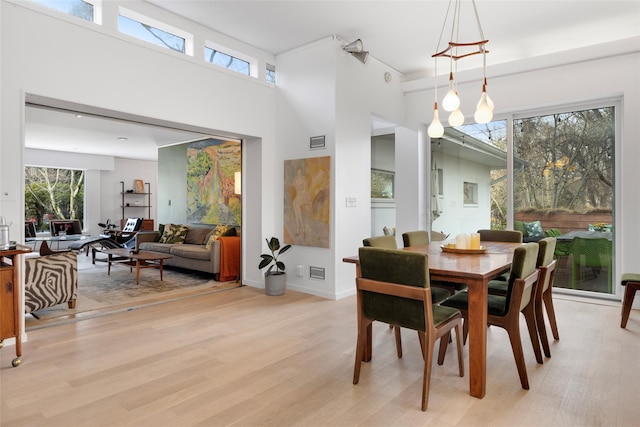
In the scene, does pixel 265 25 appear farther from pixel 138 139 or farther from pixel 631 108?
pixel 138 139

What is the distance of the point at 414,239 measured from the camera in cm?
364

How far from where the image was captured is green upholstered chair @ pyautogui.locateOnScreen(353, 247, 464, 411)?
2109 millimetres

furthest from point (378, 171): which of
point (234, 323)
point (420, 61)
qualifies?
point (234, 323)

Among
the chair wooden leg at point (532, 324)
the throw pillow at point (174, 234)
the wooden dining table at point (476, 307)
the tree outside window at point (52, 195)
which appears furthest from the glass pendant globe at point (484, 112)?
the tree outside window at point (52, 195)

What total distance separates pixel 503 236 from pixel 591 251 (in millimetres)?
1547

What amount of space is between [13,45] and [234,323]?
291 centimetres

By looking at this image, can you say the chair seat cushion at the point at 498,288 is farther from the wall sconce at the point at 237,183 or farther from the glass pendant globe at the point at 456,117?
the wall sconce at the point at 237,183

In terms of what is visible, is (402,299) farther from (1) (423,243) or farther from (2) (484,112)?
(1) (423,243)

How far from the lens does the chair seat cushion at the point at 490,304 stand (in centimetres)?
238

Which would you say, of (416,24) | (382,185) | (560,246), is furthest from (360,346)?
(382,185)

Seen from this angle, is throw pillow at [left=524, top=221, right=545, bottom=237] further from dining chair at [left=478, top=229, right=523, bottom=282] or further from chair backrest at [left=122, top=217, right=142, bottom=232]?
chair backrest at [left=122, top=217, right=142, bottom=232]

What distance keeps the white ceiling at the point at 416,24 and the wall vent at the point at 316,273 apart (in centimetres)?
278

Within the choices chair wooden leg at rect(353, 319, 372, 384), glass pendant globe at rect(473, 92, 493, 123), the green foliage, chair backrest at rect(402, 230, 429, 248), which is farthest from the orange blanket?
glass pendant globe at rect(473, 92, 493, 123)

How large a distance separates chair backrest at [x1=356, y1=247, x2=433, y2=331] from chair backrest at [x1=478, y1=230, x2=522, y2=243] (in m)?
2.19
